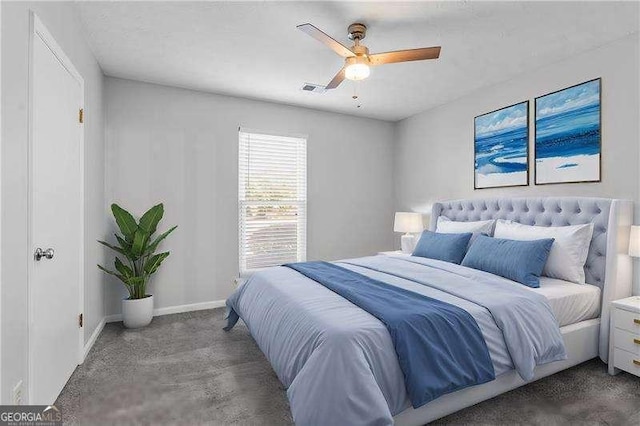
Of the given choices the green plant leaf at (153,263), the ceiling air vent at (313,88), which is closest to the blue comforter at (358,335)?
the green plant leaf at (153,263)

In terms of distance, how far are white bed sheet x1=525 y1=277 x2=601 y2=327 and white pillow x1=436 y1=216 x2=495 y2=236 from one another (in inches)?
33.5

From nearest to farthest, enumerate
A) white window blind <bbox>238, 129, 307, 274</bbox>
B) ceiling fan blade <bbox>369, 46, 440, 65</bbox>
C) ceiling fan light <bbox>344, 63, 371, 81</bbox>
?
ceiling fan blade <bbox>369, 46, 440, 65</bbox> < ceiling fan light <bbox>344, 63, 371, 81</bbox> < white window blind <bbox>238, 129, 307, 274</bbox>

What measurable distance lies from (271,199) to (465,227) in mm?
2384

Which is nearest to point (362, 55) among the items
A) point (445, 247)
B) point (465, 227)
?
point (445, 247)

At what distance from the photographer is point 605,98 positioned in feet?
8.87

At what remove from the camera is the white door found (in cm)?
175

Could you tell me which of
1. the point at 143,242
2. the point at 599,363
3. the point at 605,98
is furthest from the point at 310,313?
the point at 605,98

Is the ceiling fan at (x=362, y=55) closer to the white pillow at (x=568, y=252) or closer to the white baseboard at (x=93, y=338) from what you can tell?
the white pillow at (x=568, y=252)

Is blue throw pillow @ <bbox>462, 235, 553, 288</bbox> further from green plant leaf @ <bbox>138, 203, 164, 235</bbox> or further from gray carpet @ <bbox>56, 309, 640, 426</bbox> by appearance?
green plant leaf @ <bbox>138, 203, 164, 235</bbox>

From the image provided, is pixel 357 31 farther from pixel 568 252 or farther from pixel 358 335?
pixel 568 252

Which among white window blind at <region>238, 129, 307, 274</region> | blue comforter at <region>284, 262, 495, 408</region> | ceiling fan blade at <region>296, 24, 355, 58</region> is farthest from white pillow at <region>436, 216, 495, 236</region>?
ceiling fan blade at <region>296, 24, 355, 58</region>

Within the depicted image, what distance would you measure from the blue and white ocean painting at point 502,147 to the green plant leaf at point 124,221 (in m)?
3.82

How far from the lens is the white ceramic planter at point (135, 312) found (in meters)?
3.26

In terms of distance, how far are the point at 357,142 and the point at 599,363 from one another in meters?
3.65
